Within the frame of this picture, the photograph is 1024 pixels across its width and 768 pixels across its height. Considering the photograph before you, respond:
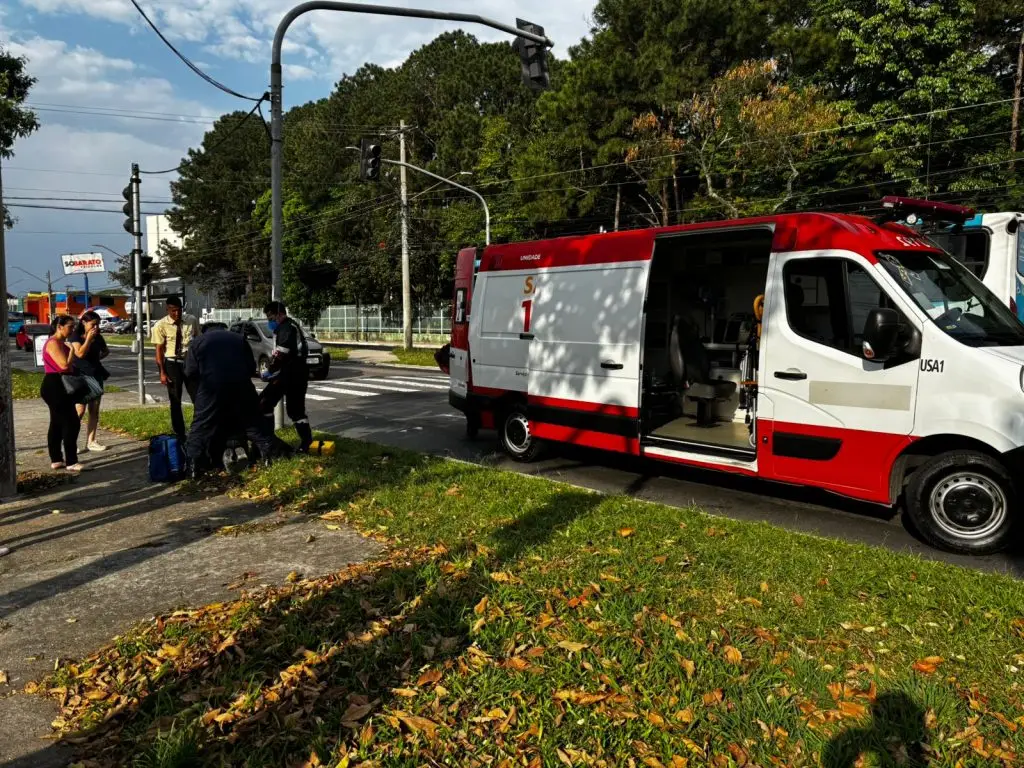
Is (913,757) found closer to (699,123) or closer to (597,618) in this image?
(597,618)

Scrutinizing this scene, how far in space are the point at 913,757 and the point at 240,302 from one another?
71.3m

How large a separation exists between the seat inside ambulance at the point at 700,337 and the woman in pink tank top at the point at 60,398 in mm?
6249

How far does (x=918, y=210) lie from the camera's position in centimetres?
637

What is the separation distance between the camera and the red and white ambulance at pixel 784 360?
5.10m

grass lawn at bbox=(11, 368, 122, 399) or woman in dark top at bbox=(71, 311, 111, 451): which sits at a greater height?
woman in dark top at bbox=(71, 311, 111, 451)

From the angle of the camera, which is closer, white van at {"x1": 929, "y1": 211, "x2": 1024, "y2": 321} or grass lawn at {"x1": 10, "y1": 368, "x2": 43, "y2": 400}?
white van at {"x1": 929, "y1": 211, "x2": 1024, "y2": 321}

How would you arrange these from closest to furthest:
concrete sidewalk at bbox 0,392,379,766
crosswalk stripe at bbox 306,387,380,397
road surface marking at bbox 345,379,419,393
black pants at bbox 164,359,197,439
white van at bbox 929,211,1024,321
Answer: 1. concrete sidewalk at bbox 0,392,379,766
2. black pants at bbox 164,359,197,439
3. white van at bbox 929,211,1024,321
4. crosswalk stripe at bbox 306,387,380,397
5. road surface marking at bbox 345,379,419,393

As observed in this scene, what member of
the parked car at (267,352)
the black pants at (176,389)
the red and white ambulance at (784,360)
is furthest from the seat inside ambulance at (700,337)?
the parked car at (267,352)

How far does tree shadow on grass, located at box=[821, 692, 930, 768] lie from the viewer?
2.73 metres

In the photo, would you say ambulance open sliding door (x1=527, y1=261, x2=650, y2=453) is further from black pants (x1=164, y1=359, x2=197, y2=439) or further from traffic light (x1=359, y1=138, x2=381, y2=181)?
traffic light (x1=359, y1=138, x2=381, y2=181)

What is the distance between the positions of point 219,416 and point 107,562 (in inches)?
97.8

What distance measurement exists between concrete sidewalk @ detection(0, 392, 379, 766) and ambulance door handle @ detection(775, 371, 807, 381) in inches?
138

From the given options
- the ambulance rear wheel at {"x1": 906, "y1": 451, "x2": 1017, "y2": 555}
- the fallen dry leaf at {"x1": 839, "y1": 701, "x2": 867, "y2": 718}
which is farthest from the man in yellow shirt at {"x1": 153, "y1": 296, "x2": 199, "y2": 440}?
the fallen dry leaf at {"x1": 839, "y1": 701, "x2": 867, "y2": 718}

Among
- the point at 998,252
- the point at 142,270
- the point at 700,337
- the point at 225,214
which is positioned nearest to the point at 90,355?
the point at 142,270
